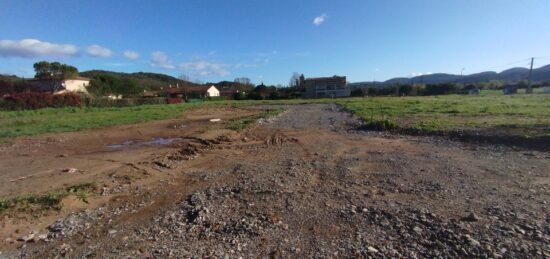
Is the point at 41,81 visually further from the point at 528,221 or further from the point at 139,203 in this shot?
the point at 528,221

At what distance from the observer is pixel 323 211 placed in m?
5.55

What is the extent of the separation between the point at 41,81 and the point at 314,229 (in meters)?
81.5

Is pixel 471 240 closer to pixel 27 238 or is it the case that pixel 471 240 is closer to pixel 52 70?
pixel 27 238

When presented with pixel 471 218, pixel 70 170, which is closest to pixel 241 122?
pixel 70 170

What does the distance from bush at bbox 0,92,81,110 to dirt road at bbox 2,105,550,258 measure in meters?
35.2

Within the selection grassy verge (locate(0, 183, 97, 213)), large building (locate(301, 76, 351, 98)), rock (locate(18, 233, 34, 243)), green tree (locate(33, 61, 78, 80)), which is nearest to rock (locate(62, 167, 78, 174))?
grassy verge (locate(0, 183, 97, 213))

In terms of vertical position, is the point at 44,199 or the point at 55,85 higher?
the point at 55,85

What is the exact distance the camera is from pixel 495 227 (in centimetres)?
468

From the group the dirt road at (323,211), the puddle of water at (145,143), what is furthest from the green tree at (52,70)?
the dirt road at (323,211)

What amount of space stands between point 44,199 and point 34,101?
125ft

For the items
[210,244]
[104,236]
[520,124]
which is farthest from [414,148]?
[104,236]

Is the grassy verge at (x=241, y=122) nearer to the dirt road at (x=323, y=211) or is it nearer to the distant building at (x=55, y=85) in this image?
the dirt road at (x=323, y=211)

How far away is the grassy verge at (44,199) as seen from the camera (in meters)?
5.95

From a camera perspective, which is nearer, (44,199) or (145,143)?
(44,199)
